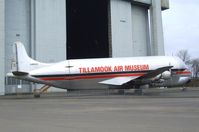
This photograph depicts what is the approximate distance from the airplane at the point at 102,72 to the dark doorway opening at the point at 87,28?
74.4 feet

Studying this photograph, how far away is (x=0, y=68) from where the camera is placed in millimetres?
46844

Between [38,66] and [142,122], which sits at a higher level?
[38,66]

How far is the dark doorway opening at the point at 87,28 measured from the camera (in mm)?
66312

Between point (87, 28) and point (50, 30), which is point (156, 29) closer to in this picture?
point (87, 28)

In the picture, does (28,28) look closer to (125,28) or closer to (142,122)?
(125,28)

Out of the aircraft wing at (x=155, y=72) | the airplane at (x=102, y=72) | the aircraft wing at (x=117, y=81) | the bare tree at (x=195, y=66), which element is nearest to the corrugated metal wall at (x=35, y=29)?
the airplane at (x=102, y=72)

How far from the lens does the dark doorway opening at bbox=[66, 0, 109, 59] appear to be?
218 feet

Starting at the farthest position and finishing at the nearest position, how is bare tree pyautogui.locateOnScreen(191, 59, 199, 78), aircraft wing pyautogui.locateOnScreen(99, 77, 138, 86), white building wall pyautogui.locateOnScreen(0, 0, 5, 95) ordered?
bare tree pyautogui.locateOnScreen(191, 59, 199, 78) < white building wall pyautogui.locateOnScreen(0, 0, 5, 95) < aircraft wing pyautogui.locateOnScreen(99, 77, 138, 86)

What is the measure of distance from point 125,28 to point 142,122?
163ft

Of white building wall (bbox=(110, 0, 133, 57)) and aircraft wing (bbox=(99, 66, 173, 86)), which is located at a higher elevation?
white building wall (bbox=(110, 0, 133, 57))

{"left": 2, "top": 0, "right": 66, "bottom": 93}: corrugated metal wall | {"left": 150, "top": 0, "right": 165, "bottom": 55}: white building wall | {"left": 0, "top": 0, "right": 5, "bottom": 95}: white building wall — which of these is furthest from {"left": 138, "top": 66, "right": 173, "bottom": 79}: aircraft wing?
{"left": 150, "top": 0, "right": 165, "bottom": 55}: white building wall

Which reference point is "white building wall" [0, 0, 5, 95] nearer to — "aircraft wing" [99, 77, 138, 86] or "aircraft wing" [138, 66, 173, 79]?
"aircraft wing" [99, 77, 138, 86]

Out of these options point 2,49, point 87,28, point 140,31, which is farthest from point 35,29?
point 140,31

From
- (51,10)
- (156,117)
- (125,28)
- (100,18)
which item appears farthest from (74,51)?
(156,117)
